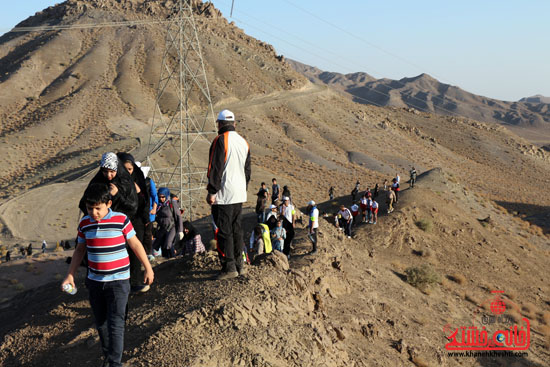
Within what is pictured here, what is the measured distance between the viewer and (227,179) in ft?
17.9

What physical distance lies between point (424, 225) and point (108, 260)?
18.4 m

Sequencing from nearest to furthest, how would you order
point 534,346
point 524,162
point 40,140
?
point 534,346 < point 40,140 < point 524,162

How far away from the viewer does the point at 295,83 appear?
250 ft

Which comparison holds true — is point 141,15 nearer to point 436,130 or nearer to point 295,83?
point 295,83

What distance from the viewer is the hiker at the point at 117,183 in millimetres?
4762

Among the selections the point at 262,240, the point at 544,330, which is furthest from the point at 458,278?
the point at 262,240

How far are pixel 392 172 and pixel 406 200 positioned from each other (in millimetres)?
32991

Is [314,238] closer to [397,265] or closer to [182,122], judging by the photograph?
[397,265]

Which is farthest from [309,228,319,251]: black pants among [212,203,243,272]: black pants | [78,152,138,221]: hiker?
[78,152,138,221]: hiker

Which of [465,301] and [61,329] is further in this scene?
[465,301]

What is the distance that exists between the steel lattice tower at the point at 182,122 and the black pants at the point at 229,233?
Answer: 15.4 m

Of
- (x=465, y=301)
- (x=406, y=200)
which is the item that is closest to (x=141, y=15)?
(x=406, y=200)

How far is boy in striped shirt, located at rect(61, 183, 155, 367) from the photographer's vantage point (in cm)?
383

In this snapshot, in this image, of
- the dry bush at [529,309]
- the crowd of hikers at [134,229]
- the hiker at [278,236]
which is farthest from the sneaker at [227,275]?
the dry bush at [529,309]
